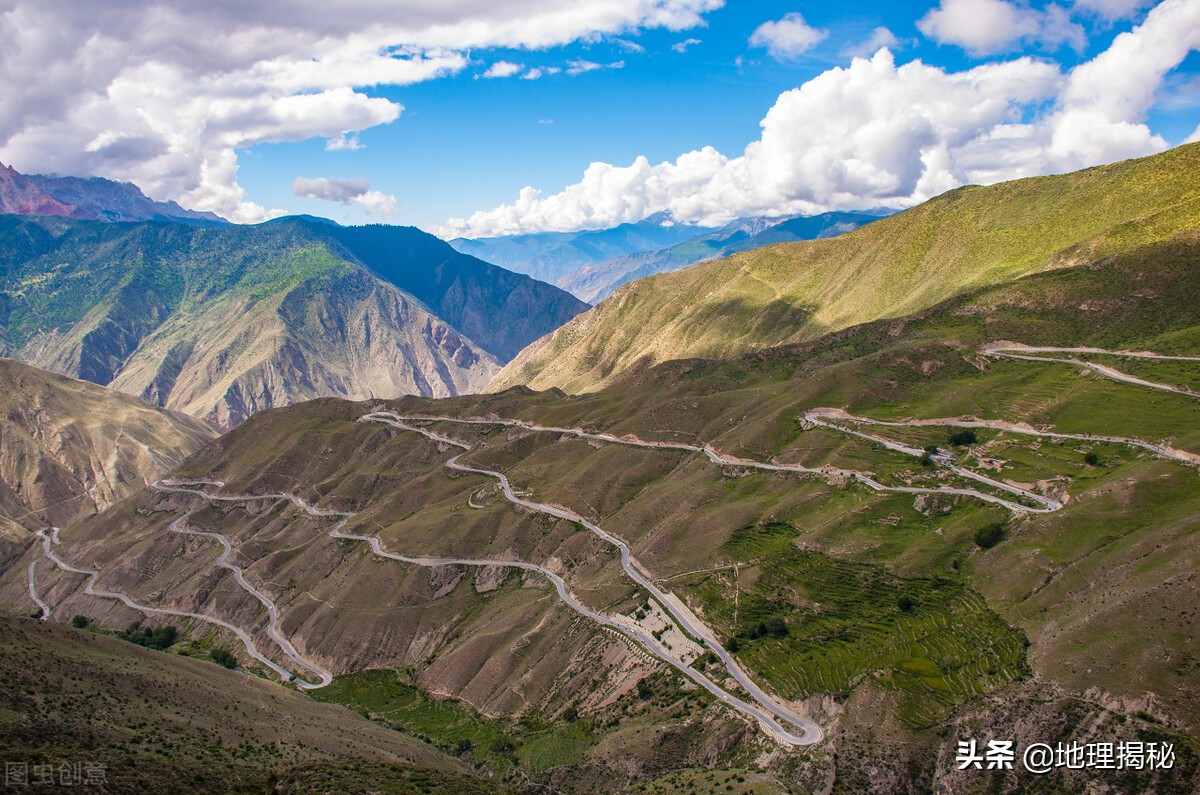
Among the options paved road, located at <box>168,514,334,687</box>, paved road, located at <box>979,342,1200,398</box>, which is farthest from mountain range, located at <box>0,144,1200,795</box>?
paved road, located at <box>979,342,1200,398</box>

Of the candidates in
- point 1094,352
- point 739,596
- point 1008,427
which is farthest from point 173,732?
point 1094,352

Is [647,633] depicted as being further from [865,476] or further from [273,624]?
[273,624]

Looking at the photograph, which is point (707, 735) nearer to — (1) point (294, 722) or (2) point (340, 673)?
(1) point (294, 722)

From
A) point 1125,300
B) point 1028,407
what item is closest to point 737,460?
point 1028,407

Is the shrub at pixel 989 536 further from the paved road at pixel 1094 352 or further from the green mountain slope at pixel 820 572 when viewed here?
the paved road at pixel 1094 352

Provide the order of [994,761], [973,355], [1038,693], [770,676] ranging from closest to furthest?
[994,761], [1038,693], [770,676], [973,355]

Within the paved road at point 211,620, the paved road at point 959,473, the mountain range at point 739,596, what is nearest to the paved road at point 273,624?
the mountain range at point 739,596
